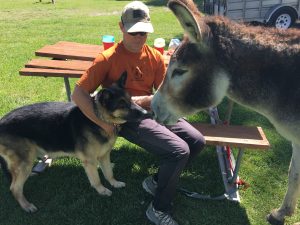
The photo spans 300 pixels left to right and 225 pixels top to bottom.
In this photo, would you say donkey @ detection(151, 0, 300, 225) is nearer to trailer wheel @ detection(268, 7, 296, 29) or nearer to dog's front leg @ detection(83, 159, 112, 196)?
dog's front leg @ detection(83, 159, 112, 196)

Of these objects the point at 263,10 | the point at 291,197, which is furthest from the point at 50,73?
the point at 263,10

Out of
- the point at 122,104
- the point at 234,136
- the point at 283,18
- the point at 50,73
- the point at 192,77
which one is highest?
the point at 192,77

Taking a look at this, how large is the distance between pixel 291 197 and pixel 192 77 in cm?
198

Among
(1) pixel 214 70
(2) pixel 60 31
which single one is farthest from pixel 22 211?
Result: (2) pixel 60 31

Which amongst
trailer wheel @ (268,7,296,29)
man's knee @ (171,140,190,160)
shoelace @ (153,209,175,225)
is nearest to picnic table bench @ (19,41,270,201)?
man's knee @ (171,140,190,160)

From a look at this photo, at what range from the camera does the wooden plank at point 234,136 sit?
3748 millimetres

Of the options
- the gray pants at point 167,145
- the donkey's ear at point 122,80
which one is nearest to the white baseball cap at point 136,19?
the donkey's ear at point 122,80

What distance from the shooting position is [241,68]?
2508 mm

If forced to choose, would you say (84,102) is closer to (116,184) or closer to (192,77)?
(116,184)

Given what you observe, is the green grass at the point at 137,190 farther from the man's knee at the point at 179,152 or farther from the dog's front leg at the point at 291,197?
the man's knee at the point at 179,152

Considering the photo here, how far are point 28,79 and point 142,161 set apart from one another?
13.0 feet

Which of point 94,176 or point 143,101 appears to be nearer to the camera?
point 143,101

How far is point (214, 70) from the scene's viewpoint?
252 cm

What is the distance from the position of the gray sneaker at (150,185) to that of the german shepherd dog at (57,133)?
1.90ft
